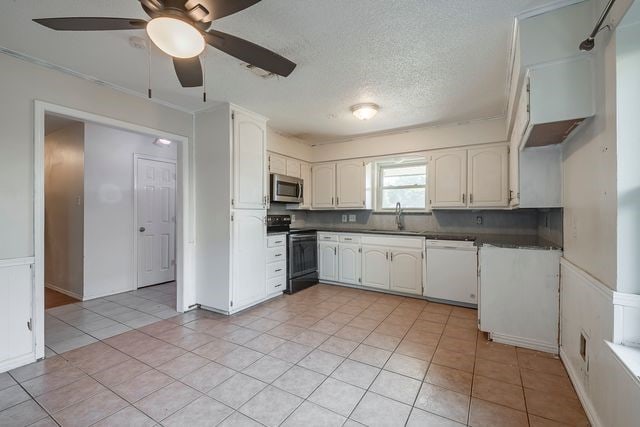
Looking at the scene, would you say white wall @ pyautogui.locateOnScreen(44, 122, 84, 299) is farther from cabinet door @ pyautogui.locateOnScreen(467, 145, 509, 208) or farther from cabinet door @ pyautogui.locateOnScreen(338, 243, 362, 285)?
cabinet door @ pyautogui.locateOnScreen(467, 145, 509, 208)

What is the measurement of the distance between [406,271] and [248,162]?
2516mm

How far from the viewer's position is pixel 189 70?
1.80m

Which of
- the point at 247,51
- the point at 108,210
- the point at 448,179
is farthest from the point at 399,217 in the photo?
the point at 108,210

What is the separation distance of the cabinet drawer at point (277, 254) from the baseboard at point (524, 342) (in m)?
2.56

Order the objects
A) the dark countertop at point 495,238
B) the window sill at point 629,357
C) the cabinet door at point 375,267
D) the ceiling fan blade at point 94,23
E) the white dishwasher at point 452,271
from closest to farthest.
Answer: the window sill at point 629,357
the ceiling fan blade at point 94,23
the dark countertop at point 495,238
the white dishwasher at point 452,271
the cabinet door at point 375,267

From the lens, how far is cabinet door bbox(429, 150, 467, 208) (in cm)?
379

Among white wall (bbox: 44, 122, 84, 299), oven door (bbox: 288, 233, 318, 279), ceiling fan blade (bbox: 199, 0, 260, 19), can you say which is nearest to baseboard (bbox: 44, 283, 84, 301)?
white wall (bbox: 44, 122, 84, 299)

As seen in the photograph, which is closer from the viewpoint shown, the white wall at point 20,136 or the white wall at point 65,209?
the white wall at point 20,136

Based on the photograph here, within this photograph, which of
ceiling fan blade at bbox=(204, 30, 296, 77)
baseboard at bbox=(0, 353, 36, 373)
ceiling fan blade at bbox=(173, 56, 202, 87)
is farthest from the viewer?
baseboard at bbox=(0, 353, 36, 373)

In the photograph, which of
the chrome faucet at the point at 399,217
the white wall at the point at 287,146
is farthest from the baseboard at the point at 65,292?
the chrome faucet at the point at 399,217

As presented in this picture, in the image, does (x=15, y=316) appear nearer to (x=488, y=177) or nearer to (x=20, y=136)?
(x=20, y=136)

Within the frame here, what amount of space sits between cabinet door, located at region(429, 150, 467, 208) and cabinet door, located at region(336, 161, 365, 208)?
1.06 meters

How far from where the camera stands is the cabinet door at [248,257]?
3285mm

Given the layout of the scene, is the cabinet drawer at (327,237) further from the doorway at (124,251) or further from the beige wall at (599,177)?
the beige wall at (599,177)
